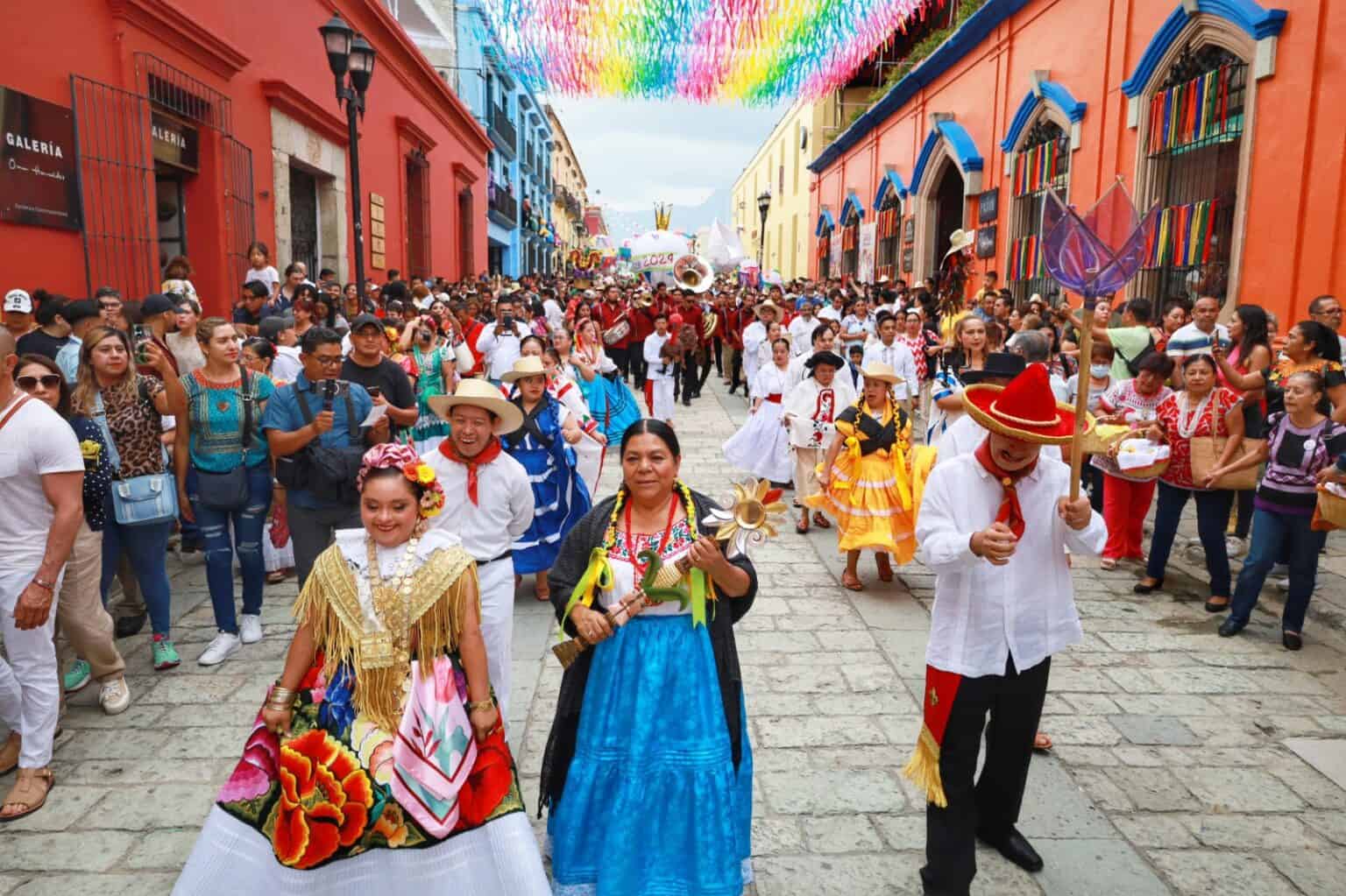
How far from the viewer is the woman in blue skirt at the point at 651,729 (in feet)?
9.75

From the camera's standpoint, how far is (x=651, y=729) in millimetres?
2990

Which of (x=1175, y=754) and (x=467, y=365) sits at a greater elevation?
(x=467, y=365)

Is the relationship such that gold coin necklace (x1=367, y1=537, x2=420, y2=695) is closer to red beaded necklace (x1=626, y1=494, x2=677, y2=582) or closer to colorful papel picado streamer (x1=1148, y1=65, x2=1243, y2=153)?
red beaded necklace (x1=626, y1=494, x2=677, y2=582)

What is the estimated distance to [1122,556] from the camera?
7.57 metres

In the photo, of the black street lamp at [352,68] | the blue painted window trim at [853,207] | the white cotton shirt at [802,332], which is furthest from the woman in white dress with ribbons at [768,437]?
the blue painted window trim at [853,207]

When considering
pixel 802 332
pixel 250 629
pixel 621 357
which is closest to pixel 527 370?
pixel 250 629

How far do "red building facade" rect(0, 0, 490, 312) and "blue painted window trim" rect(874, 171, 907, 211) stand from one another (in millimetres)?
11145

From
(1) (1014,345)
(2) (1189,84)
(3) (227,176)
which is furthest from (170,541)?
(2) (1189,84)

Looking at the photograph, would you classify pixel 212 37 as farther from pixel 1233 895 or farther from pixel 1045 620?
pixel 1233 895

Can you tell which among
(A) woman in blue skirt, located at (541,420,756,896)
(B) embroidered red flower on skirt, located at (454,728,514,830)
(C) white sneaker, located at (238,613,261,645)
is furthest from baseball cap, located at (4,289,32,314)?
(B) embroidered red flower on skirt, located at (454,728,514,830)

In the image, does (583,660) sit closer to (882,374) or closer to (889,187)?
(882,374)

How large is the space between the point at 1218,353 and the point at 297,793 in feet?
22.5

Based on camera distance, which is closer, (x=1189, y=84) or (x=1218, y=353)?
(x=1218, y=353)

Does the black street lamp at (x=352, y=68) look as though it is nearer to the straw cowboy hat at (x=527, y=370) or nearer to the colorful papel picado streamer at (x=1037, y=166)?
the straw cowboy hat at (x=527, y=370)
